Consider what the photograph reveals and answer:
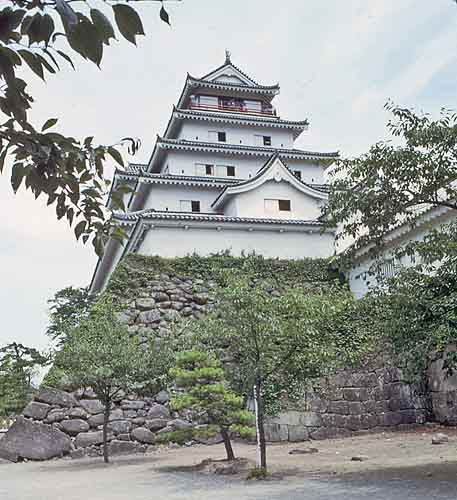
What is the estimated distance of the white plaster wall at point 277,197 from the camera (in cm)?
2520

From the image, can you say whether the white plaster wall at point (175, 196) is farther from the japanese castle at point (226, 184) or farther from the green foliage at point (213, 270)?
the green foliage at point (213, 270)

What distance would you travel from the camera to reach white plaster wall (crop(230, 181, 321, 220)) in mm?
25203

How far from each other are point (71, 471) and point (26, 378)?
13.5m

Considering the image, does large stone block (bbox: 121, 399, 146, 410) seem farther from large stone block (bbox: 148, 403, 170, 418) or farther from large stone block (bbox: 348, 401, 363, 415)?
large stone block (bbox: 348, 401, 363, 415)

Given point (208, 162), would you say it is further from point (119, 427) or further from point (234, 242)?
point (119, 427)

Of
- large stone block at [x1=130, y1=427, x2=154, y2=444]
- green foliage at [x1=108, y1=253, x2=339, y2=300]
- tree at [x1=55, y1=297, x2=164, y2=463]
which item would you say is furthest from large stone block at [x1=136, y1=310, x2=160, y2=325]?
tree at [x1=55, y1=297, x2=164, y2=463]

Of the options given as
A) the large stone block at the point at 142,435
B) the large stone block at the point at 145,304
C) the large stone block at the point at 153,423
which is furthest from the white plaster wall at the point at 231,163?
the large stone block at the point at 142,435

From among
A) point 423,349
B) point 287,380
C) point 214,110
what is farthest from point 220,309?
point 214,110

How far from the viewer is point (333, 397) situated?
1527 centimetres

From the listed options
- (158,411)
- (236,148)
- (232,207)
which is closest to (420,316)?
(158,411)

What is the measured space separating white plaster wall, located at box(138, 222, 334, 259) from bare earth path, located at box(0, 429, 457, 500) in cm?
976

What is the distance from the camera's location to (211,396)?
970 centimetres

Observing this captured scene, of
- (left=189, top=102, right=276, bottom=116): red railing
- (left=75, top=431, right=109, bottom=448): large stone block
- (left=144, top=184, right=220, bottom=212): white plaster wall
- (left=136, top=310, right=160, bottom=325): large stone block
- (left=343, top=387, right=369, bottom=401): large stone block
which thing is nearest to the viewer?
(left=75, top=431, right=109, bottom=448): large stone block

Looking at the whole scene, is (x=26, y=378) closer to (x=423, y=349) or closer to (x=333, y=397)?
(x=333, y=397)
